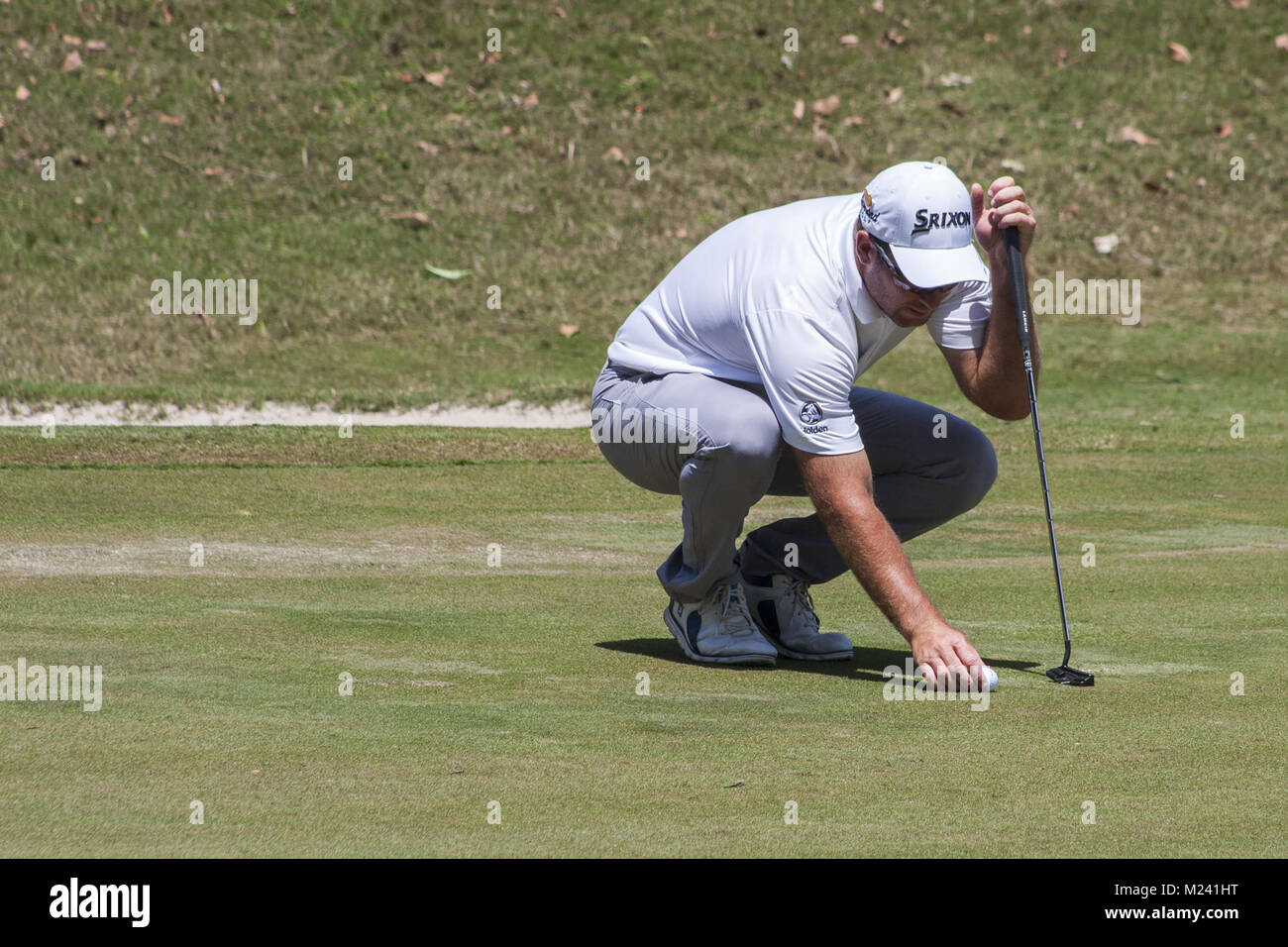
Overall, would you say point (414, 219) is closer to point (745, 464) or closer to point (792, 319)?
point (745, 464)

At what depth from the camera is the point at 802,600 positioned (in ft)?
18.5

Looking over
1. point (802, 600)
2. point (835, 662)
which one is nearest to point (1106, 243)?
point (802, 600)

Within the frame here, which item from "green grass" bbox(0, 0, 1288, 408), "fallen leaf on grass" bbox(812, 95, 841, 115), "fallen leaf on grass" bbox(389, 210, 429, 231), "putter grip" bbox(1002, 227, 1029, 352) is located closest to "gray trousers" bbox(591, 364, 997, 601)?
"putter grip" bbox(1002, 227, 1029, 352)

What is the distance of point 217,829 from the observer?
3.42 m

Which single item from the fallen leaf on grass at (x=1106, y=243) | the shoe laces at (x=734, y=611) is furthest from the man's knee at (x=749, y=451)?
the fallen leaf on grass at (x=1106, y=243)

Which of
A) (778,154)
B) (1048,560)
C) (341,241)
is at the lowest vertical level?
(1048,560)

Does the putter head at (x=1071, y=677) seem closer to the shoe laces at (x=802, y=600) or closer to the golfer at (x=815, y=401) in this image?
the golfer at (x=815, y=401)

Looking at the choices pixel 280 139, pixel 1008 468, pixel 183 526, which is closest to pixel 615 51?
pixel 280 139

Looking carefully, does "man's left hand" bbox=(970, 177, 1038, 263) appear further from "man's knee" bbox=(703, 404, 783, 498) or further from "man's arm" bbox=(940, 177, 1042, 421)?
"man's knee" bbox=(703, 404, 783, 498)

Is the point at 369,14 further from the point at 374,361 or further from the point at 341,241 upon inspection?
the point at 374,361

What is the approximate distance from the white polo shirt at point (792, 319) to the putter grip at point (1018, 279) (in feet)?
0.40

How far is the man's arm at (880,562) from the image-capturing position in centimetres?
474

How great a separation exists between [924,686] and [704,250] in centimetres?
143

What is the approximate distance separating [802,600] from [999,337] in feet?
3.29
